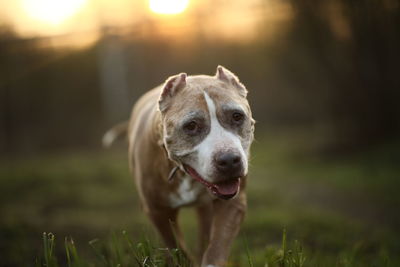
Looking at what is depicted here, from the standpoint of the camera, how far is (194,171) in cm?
362

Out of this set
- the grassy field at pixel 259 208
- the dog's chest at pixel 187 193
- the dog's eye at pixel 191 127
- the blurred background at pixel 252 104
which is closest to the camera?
the dog's eye at pixel 191 127

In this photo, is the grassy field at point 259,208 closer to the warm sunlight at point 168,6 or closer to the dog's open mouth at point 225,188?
the dog's open mouth at point 225,188

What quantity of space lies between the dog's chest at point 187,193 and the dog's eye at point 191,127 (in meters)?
0.49

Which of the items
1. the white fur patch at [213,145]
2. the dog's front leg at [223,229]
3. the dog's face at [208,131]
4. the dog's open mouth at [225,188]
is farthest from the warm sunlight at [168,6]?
the dog's open mouth at [225,188]

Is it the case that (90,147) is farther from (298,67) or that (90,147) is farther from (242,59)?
(298,67)

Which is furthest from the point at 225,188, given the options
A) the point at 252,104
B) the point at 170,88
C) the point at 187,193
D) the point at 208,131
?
the point at 252,104

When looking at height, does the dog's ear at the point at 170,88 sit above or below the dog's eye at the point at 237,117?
above

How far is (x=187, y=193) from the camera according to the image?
13.1 ft

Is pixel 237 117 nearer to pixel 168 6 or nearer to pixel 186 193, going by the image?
pixel 186 193

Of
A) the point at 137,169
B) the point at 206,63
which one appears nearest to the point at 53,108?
the point at 206,63

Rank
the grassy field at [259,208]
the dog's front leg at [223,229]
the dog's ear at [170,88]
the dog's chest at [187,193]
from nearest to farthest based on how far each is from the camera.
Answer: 1. the dog's front leg at [223,229]
2. the dog's ear at [170,88]
3. the dog's chest at [187,193]
4. the grassy field at [259,208]

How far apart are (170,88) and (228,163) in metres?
0.81

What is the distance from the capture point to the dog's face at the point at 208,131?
335 cm

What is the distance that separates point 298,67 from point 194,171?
808cm
